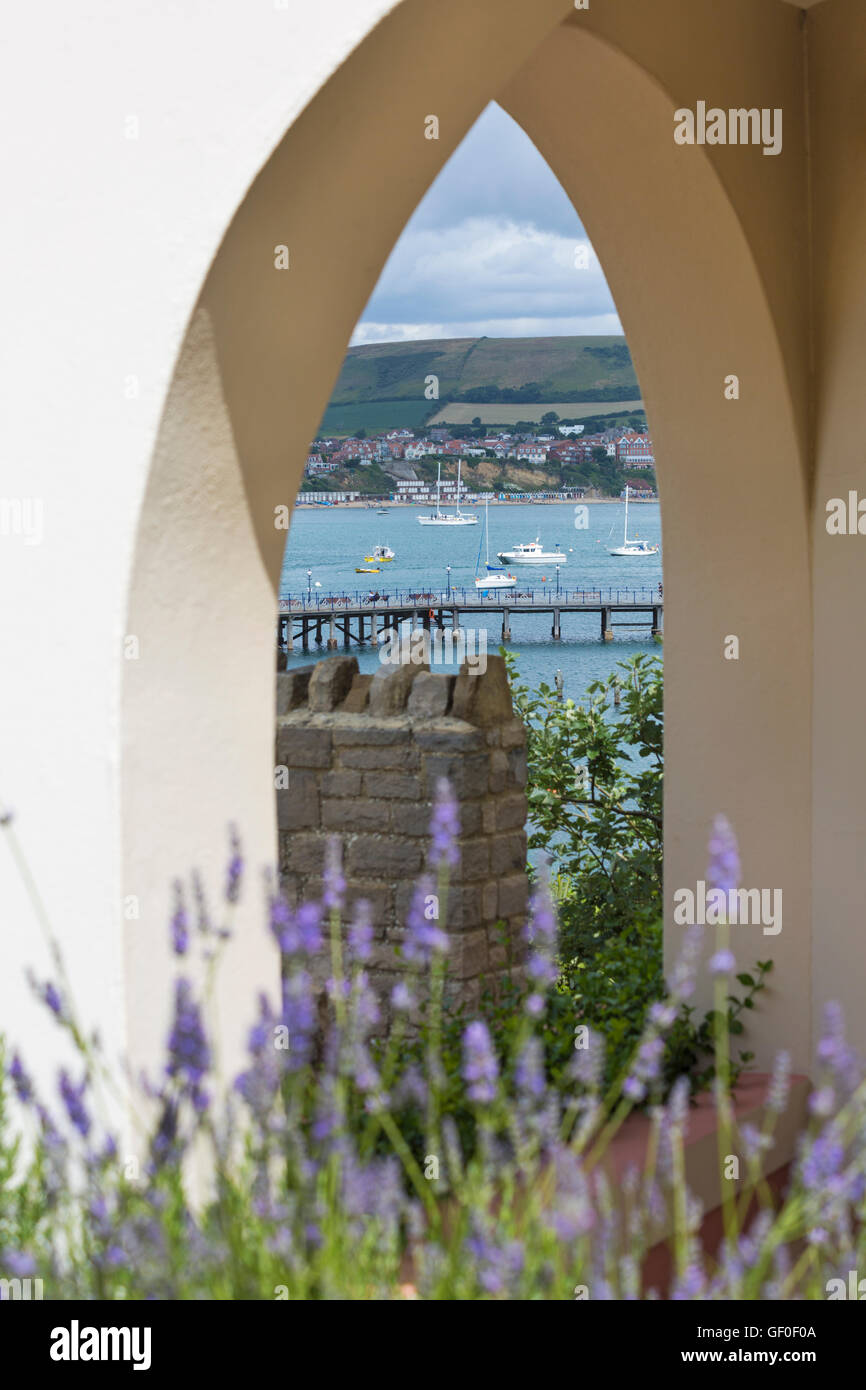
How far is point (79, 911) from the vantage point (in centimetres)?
209

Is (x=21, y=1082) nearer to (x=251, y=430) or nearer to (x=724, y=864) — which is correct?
(x=724, y=864)

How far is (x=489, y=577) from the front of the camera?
64000 millimetres

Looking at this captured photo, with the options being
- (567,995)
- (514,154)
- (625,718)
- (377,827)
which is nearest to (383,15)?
(567,995)

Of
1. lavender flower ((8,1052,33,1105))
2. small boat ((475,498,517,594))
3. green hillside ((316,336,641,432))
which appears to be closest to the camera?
lavender flower ((8,1052,33,1105))

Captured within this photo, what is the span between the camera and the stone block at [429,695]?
18.3 feet

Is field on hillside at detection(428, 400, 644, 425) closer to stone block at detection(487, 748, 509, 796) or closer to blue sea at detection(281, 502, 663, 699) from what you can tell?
blue sea at detection(281, 502, 663, 699)

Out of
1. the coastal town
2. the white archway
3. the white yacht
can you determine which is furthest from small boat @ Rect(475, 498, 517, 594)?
the white archway

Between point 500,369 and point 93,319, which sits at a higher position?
point 500,369

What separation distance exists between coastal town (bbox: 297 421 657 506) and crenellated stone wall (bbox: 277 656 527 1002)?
47.4 meters

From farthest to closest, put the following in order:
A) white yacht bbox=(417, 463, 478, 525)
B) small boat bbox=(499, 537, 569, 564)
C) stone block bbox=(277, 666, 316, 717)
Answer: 1. white yacht bbox=(417, 463, 478, 525)
2. small boat bbox=(499, 537, 569, 564)
3. stone block bbox=(277, 666, 316, 717)

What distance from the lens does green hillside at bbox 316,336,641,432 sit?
59.0 metres

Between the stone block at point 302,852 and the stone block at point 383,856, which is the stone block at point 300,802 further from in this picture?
the stone block at point 383,856

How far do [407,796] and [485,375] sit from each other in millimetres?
56741

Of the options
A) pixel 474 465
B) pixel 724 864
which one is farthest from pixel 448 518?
pixel 724 864
